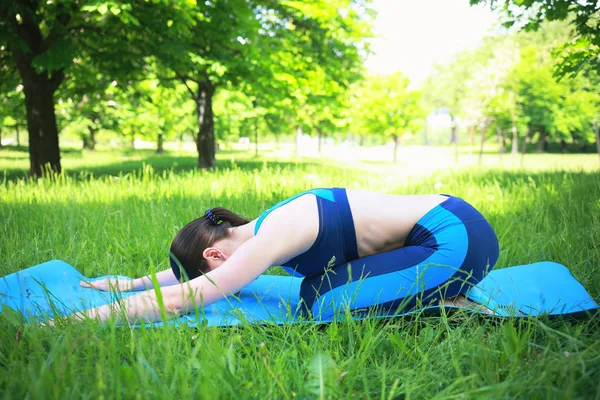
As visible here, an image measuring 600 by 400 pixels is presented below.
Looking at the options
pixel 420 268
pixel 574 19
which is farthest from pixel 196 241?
pixel 574 19

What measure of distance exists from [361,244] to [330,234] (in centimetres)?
24

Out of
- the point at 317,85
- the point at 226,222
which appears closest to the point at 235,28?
the point at 317,85

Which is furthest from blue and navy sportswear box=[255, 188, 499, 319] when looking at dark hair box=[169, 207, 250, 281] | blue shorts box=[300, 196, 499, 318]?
dark hair box=[169, 207, 250, 281]

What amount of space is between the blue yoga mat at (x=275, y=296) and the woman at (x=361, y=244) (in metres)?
0.13

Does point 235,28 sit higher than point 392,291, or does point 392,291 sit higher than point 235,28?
point 235,28

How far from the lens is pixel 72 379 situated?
131 cm

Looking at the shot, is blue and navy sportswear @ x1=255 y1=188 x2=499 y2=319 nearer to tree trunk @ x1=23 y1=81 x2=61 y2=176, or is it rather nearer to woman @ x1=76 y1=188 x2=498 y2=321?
woman @ x1=76 y1=188 x2=498 y2=321

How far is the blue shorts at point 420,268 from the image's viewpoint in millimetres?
2221

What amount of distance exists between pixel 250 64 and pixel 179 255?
868 centimetres

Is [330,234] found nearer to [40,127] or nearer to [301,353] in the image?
[301,353]

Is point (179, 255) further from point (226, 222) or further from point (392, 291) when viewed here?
point (392, 291)

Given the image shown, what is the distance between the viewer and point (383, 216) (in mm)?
2350

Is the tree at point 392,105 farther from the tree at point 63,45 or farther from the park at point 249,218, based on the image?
the tree at point 63,45

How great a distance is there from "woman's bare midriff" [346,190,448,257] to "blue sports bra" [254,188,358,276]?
1.7 inches
